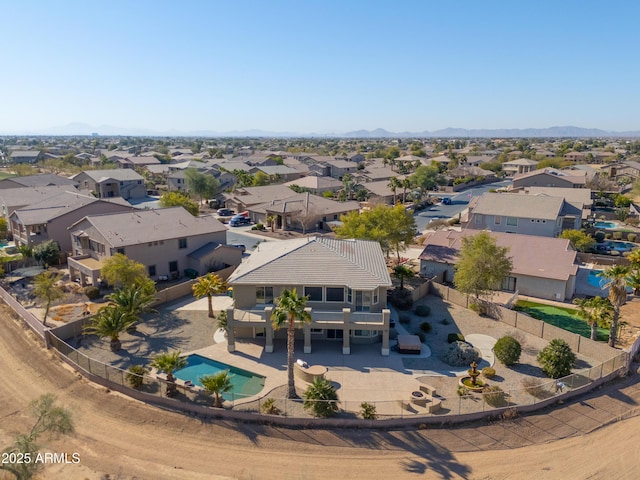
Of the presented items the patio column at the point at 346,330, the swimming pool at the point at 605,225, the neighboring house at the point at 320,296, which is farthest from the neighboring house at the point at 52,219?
the swimming pool at the point at 605,225

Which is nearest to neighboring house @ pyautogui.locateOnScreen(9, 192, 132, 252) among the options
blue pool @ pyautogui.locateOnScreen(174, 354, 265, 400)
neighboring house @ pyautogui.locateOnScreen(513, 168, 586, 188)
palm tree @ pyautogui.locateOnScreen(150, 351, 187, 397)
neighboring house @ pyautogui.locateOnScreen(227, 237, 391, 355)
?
neighboring house @ pyautogui.locateOnScreen(227, 237, 391, 355)

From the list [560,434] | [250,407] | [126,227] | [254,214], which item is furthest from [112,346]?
[254,214]

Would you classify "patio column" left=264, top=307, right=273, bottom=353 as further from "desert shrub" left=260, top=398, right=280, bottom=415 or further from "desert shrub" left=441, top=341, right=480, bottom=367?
"desert shrub" left=441, top=341, right=480, bottom=367

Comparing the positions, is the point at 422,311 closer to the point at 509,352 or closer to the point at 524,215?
the point at 509,352

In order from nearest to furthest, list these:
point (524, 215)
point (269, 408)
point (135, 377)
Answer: point (269, 408)
point (135, 377)
point (524, 215)

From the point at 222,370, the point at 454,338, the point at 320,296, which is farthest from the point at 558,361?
the point at 222,370
